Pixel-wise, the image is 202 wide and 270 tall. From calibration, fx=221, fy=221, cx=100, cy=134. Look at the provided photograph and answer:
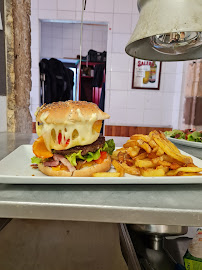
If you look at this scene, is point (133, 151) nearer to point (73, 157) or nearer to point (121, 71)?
point (73, 157)

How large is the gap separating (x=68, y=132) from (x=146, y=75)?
4.11m

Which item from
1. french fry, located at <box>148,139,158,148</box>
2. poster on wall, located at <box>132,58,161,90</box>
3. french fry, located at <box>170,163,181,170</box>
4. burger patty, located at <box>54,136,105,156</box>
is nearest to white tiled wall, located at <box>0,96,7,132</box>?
burger patty, located at <box>54,136,105,156</box>

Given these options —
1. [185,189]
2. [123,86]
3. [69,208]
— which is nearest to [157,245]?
[185,189]

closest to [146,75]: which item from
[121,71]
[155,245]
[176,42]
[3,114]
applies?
[121,71]

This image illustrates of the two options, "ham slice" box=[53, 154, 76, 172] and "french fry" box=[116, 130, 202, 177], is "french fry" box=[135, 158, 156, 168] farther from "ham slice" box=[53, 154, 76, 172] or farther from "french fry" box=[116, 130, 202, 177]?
"ham slice" box=[53, 154, 76, 172]

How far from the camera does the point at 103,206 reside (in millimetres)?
592

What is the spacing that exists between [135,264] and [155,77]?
165 inches

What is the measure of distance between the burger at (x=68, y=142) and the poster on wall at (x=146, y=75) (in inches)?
155

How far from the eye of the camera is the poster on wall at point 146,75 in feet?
15.1

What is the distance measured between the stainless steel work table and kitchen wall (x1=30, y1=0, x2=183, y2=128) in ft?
13.6

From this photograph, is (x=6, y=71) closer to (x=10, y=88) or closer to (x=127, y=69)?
(x=10, y=88)

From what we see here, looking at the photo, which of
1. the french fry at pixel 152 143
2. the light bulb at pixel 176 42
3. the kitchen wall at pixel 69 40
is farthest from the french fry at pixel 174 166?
the kitchen wall at pixel 69 40

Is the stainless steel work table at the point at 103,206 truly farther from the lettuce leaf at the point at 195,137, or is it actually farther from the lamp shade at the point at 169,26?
the lettuce leaf at the point at 195,137

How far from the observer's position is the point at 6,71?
7.39 ft
